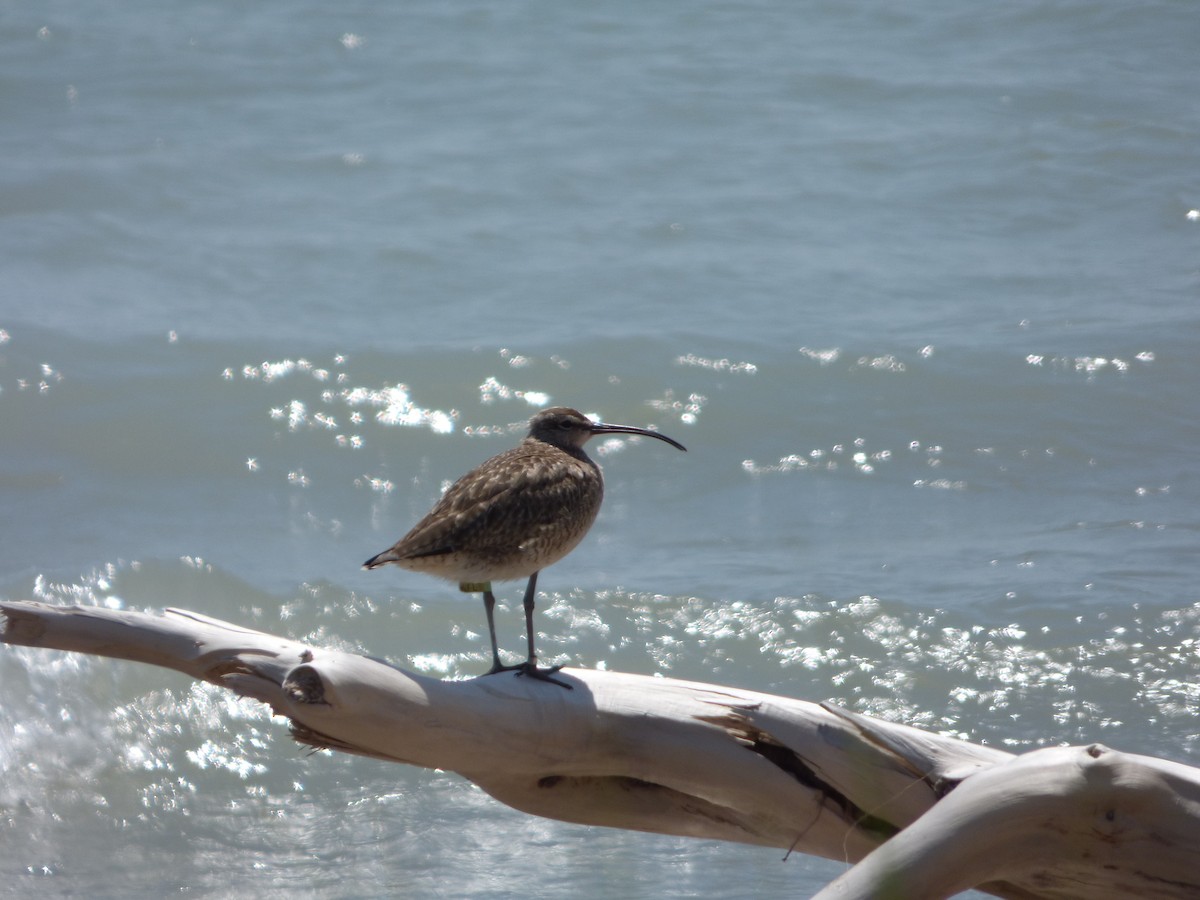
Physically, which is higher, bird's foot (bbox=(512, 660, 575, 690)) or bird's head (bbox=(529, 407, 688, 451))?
Result: bird's head (bbox=(529, 407, 688, 451))

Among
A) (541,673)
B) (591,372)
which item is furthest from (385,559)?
(591,372)

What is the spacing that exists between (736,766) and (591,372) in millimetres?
6738

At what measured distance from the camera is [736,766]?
3654 millimetres

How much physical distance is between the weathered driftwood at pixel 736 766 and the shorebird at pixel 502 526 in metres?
0.33

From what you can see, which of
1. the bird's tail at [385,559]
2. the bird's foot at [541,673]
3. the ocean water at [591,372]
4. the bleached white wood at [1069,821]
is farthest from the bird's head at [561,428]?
the bleached white wood at [1069,821]

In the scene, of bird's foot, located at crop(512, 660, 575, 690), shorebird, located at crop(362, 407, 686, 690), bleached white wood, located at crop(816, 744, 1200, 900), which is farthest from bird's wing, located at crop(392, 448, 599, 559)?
bleached white wood, located at crop(816, 744, 1200, 900)

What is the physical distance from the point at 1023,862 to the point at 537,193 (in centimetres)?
1057

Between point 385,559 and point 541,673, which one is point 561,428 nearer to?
point 385,559

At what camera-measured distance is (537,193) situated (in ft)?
43.2

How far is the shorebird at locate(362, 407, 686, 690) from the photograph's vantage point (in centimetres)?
425

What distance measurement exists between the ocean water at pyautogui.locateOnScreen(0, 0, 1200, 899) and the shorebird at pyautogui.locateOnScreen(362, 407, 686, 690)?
152cm

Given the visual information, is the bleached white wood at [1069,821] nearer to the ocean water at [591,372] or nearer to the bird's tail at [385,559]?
the bird's tail at [385,559]

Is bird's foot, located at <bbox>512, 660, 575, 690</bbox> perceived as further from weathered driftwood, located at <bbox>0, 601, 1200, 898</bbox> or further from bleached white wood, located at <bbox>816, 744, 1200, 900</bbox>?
bleached white wood, located at <bbox>816, 744, 1200, 900</bbox>

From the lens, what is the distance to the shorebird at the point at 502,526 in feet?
13.9
